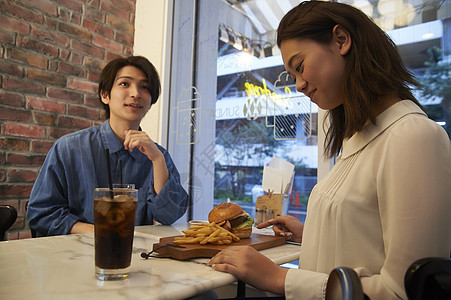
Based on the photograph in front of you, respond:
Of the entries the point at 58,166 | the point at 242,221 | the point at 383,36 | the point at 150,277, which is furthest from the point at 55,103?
the point at 383,36

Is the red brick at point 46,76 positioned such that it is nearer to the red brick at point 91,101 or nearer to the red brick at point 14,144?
the red brick at point 91,101

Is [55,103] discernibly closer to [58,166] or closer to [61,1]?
[61,1]

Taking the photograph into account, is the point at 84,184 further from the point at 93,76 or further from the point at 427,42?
the point at 427,42

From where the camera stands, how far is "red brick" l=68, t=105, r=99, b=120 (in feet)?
8.52


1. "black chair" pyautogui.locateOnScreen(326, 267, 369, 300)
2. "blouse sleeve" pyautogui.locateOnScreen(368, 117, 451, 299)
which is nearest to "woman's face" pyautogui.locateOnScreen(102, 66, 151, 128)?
"blouse sleeve" pyautogui.locateOnScreen(368, 117, 451, 299)

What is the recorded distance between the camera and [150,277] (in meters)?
0.83

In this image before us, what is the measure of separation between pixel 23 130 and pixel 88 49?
2.69ft

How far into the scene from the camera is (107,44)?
2877 mm

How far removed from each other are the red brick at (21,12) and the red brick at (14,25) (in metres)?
0.04

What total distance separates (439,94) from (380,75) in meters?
0.97

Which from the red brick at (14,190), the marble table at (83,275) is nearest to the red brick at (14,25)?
the red brick at (14,190)

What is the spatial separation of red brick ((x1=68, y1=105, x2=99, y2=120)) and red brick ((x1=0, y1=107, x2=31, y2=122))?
0.31 m

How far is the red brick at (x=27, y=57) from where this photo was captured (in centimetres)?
227

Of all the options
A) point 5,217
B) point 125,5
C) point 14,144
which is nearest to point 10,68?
point 14,144
